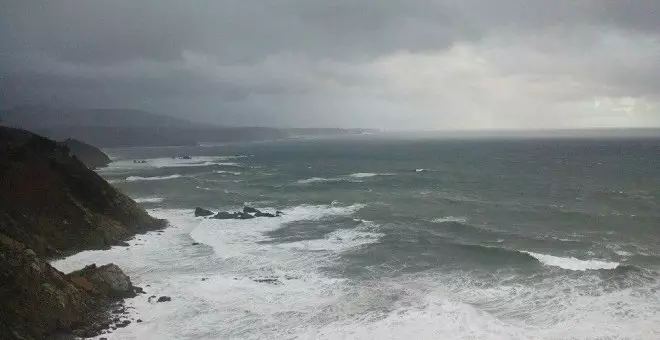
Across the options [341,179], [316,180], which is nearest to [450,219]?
[341,179]

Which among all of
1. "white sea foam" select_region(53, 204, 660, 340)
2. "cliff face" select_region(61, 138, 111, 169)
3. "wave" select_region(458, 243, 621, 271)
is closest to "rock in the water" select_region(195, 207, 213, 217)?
"white sea foam" select_region(53, 204, 660, 340)

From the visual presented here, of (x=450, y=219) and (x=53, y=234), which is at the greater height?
(x=53, y=234)

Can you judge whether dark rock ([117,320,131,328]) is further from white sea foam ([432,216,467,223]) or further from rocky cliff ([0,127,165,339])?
white sea foam ([432,216,467,223])

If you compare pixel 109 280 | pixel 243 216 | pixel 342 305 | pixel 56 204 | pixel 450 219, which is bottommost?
pixel 342 305

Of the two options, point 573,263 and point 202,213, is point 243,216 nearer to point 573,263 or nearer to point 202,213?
point 202,213

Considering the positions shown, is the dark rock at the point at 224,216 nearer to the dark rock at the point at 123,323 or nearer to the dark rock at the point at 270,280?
the dark rock at the point at 270,280

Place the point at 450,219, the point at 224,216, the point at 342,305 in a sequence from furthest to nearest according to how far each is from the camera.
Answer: the point at 224,216, the point at 450,219, the point at 342,305
